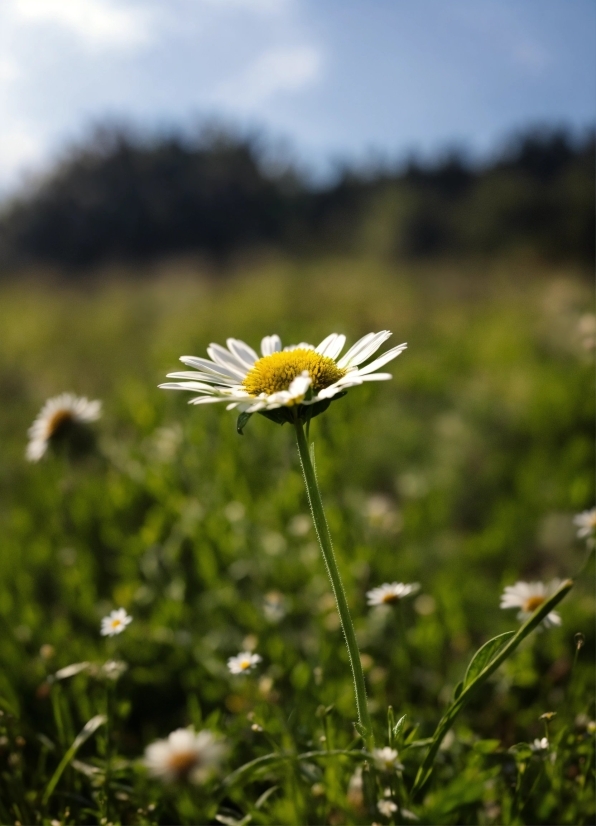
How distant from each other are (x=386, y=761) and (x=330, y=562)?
0.83 feet

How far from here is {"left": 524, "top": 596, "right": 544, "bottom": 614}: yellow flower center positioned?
1.22 metres

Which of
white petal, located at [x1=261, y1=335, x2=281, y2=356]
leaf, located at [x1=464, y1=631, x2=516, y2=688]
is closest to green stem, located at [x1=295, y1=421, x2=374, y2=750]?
leaf, located at [x1=464, y1=631, x2=516, y2=688]

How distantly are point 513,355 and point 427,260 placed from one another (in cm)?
897

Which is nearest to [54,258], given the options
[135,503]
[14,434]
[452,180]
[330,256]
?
[330,256]

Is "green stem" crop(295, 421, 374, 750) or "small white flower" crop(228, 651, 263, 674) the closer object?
"green stem" crop(295, 421, 374, 750)

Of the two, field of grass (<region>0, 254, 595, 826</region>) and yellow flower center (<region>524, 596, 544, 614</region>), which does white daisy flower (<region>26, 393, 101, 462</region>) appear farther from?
yellow flower center (<region>524, 596, 544, 614</region>)

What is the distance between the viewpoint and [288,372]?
0.96 m

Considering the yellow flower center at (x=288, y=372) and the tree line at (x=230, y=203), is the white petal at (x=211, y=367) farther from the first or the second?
the tree line at (x=230, y=203)

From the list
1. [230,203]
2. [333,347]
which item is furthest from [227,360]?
[230,203]

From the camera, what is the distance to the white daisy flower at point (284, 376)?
0.84 meters

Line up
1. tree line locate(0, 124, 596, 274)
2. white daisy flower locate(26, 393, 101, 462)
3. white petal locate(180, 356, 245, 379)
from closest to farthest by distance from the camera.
Result: 1. white petal locate(180, 356, 245, 379)
2. white daisy flower locate(26, 393, 101, 462)
3. tree line locate(0, 124, 596, 274)

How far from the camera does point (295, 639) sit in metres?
1.75

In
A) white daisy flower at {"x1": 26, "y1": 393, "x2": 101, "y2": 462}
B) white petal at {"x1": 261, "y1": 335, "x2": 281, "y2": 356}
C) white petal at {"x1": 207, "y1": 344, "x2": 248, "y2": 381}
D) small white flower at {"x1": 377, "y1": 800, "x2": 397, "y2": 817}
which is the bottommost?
small white flower at {"x1": 377, "y1": 800, "x2": 397, "y2": 817}

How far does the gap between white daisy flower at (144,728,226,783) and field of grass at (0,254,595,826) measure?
0.04 metres
